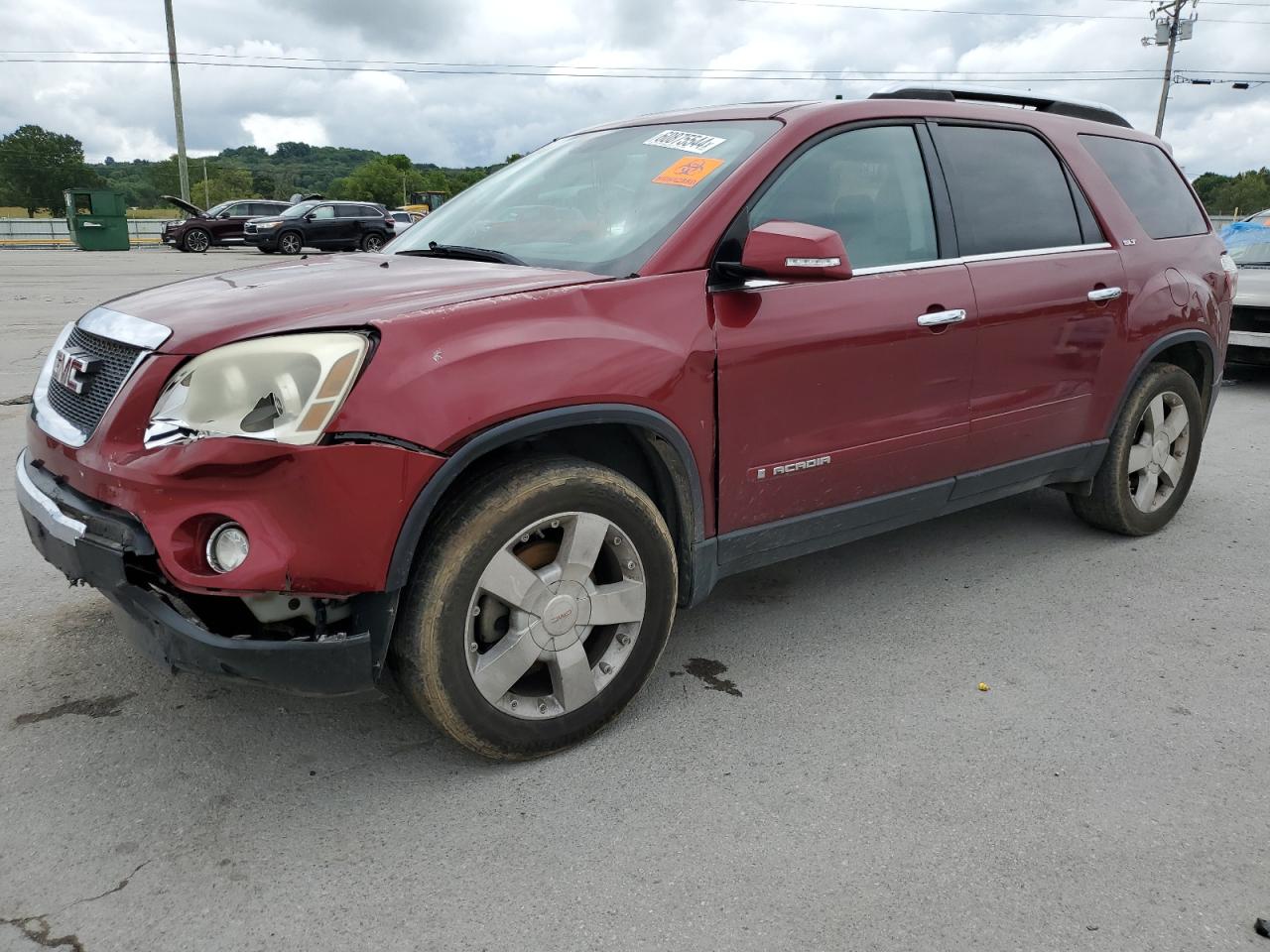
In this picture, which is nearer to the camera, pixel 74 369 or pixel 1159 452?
pixel 74 369

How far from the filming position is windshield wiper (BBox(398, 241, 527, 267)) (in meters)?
3.13

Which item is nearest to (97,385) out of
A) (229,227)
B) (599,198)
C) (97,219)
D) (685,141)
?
(599,198)

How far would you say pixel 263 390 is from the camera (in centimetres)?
223

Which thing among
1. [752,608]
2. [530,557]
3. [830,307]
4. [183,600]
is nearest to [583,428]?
[530,557]

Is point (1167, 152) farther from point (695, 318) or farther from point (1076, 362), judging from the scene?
point (695, 318)

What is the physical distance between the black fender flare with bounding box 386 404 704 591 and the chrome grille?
0.79 m

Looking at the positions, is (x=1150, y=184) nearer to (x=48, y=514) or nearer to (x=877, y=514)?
(x=877, y=514)

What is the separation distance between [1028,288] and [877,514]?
1.07 metres

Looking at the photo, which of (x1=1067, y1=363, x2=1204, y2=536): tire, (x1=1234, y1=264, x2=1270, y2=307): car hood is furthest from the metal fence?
(x1=1067, y1=363, x2=1204, y2=536): tire

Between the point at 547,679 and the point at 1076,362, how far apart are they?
2525mm

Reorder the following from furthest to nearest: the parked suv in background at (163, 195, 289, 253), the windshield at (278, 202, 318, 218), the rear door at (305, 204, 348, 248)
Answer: the parked suv in background at (163, 195, 289, 253)
the rear door at (305, 204, 348, 248)
the windshield at (278, 202, 318, 218)

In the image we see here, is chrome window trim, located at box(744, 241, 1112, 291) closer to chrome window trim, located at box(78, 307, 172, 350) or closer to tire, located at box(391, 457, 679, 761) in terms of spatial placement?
tire, located at box(391, 457, 679, 761)

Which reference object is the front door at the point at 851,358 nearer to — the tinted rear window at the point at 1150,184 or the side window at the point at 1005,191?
the side window at the point at 1005,191

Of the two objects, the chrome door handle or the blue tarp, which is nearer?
the chrome door handle
